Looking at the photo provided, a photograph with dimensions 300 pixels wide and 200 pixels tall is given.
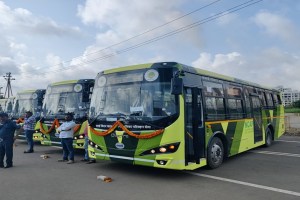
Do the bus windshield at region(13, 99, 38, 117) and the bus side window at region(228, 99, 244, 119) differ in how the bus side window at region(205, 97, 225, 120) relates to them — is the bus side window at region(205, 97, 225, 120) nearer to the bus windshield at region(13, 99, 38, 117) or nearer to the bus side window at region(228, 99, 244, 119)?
the bus side window at region(228, 99, 244, 119)

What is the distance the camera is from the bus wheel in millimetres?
8070

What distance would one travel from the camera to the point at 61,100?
11.8 metres

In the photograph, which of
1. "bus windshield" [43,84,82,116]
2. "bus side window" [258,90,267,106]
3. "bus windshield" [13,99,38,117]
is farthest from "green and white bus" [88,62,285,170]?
"bus windshield" [13,99,38,117]

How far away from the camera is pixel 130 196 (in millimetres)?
5793

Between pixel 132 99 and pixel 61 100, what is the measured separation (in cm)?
535

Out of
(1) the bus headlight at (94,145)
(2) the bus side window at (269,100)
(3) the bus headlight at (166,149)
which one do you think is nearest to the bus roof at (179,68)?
(3) the bus headlight at (166,149)

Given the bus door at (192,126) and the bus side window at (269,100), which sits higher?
the bus side window at (269,100)

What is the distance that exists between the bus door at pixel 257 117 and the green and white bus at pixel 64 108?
6.22m

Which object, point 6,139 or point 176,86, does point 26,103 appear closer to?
point 6,139

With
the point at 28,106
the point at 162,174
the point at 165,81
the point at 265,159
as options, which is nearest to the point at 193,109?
the point at 165,81

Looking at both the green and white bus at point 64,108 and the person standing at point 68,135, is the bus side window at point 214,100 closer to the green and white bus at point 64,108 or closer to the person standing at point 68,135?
the person standing at point 68,135

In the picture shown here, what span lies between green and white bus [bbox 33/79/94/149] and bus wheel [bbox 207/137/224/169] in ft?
15.2

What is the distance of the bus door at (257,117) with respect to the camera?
37.3 ft

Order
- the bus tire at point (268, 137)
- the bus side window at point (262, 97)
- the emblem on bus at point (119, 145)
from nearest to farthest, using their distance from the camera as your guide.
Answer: the emblem on bus at point (119, 145)
the bus side window at point (262, 97)
the bus tire at point (268, 137)
